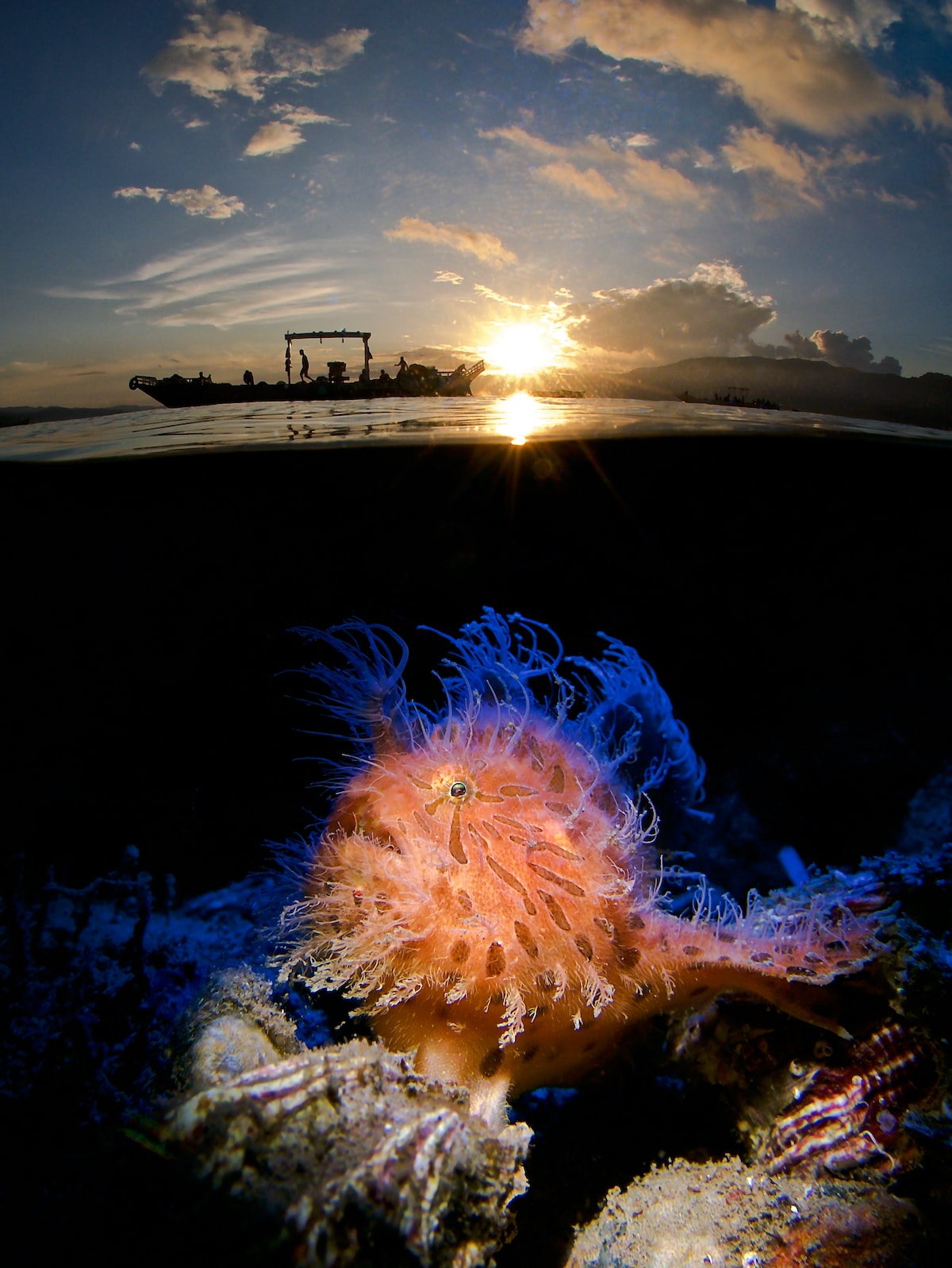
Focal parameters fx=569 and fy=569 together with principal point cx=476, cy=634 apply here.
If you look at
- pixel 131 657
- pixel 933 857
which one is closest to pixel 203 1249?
pixel 933 857

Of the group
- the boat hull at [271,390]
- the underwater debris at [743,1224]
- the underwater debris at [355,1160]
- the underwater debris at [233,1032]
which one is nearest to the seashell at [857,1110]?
the underwater debris at [743,1224]

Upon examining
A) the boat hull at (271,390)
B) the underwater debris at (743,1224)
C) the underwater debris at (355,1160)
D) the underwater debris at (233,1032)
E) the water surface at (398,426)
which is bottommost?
the underwater debris at (743,1224)

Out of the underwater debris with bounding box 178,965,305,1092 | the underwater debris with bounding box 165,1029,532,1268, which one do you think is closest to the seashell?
the underwater debris with bounding box 165,1029,532,1268

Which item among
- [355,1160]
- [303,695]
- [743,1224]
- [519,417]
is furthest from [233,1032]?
[519,417]

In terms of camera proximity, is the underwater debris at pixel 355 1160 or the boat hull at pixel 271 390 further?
the boat hull at pixel 271 390

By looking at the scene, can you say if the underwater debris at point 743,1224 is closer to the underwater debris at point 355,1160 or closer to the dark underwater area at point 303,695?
the dark underwater area at point 303,695

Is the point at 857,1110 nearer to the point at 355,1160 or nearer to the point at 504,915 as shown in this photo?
the point at 504,915

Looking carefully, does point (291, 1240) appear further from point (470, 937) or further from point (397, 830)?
point (397, 830)
